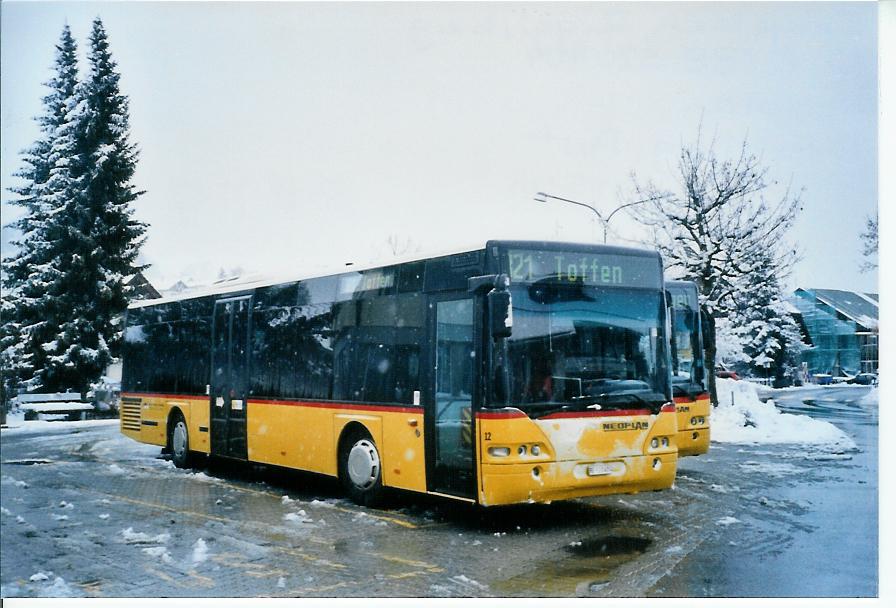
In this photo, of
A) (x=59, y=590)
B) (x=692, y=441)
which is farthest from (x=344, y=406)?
(x=692, y=441)

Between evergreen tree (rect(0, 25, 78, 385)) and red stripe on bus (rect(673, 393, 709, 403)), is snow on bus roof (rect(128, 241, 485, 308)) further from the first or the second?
red stripe on bus (rect(673, 393, 709, 403))

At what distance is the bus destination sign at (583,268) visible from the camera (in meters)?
8.85

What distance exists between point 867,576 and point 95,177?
10.9 metres

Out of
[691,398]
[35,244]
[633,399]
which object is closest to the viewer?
[633,399]

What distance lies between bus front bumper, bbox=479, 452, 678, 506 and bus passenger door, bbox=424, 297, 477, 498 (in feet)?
0.95

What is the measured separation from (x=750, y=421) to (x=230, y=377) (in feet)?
31.3

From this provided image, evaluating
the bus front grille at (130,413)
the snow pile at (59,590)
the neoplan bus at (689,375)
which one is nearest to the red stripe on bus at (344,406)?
the snow pile at (59,590)

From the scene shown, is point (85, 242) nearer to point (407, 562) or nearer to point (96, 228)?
point (96, 228)

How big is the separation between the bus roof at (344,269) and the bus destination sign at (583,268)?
0.06 m

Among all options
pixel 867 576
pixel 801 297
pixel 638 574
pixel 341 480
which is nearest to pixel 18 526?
pixel 341 480

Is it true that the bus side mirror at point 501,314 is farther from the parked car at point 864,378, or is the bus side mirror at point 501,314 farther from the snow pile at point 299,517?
the parked car at point 864,378

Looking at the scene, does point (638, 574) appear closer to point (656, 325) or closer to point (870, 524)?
point (656, 325)

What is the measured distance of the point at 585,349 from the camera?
29.0ft

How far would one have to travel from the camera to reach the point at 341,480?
11.0 m
